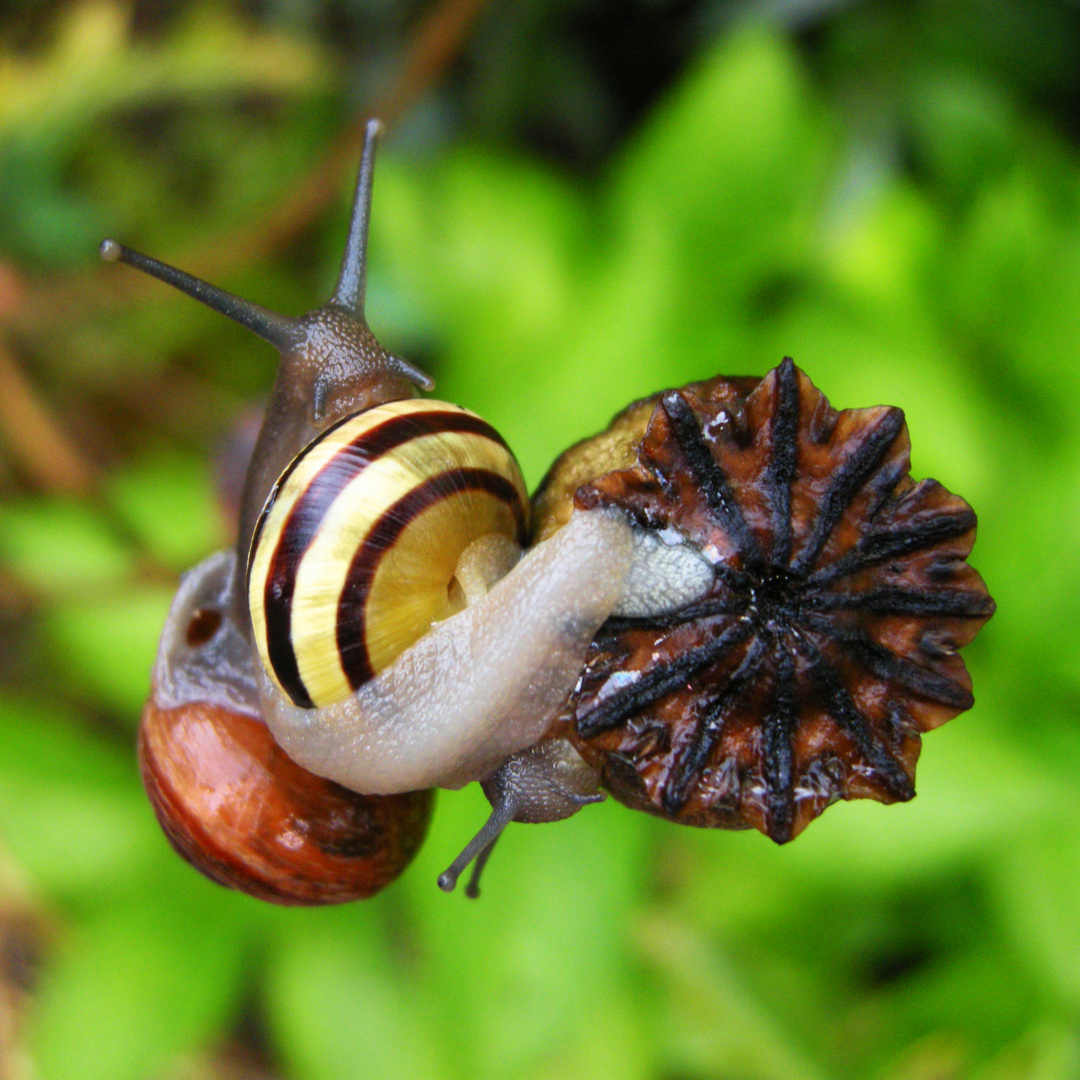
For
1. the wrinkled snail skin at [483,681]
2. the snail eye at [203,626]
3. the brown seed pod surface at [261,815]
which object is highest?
the wrinkled snail skin at [483,681]

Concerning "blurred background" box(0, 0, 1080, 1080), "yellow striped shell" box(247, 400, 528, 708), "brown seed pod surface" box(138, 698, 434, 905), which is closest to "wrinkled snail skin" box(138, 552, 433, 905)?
"brown seed pod surface" box(138, 698, 434, 905)

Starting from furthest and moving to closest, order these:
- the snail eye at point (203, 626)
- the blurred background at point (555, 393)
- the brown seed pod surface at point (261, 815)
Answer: the blurred background at point (555, 393), the snail eye at point (203, 626), the brown seed pod surface at point (261, 815)

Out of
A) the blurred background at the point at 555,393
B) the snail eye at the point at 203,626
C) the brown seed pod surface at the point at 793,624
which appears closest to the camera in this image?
the brown seed pod surface at the point at 793,624

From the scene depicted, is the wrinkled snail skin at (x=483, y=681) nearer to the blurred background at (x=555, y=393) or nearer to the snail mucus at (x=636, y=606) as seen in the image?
the snail mucus at (x=636, y=606)

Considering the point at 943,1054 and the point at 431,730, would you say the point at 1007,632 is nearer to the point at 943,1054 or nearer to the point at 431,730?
the point at 943,1054

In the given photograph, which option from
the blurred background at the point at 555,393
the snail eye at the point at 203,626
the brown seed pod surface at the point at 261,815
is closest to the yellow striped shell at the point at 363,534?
the brown seed pod surface at the point at 261,815

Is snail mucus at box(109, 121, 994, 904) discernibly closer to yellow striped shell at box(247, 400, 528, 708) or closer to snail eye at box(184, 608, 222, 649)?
yellow striped shell at box(247, 400, 528, 708)
